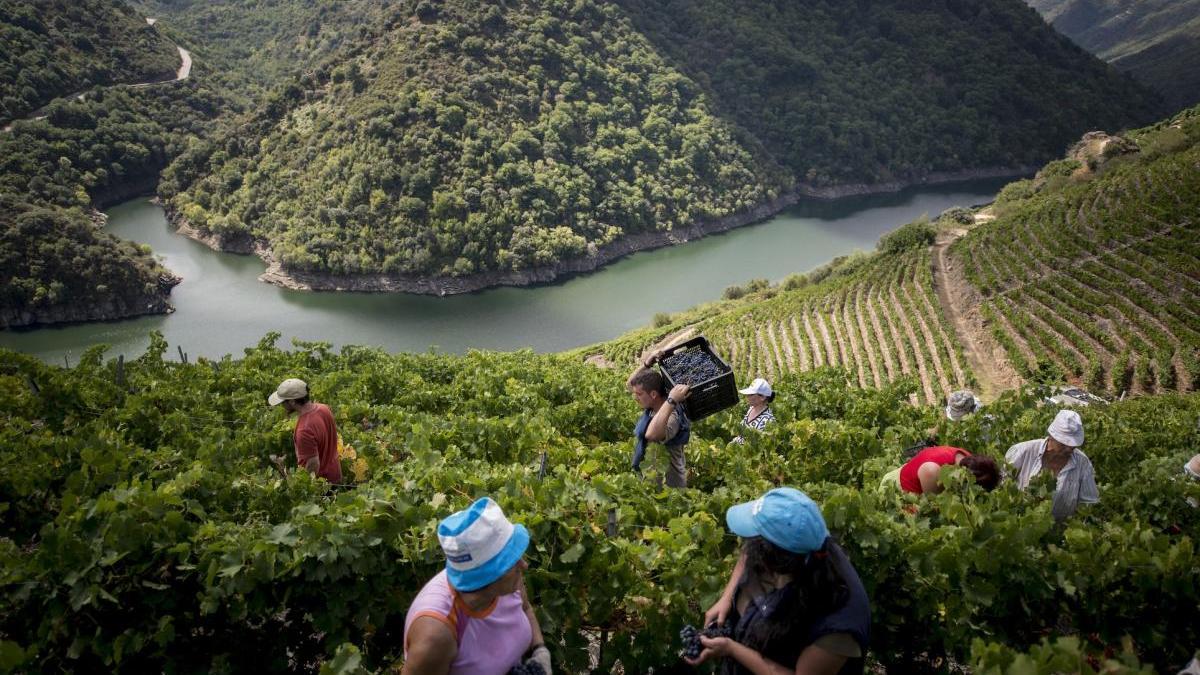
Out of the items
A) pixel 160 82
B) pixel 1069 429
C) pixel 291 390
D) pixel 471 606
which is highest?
pixel 1069 429

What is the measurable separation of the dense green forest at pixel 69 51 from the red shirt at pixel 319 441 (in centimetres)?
7782

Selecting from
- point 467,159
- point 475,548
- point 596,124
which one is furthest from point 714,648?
point 596,124

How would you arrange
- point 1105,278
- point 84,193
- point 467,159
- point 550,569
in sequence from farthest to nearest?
point 84,193, point 467,159, point 1105,278, point 550,569

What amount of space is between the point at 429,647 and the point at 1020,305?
32.7m

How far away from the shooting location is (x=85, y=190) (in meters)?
60.6

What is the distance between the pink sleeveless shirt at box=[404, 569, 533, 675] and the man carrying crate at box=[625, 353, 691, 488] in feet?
7.21

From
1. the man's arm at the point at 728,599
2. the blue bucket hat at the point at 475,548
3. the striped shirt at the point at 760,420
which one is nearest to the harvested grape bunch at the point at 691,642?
the man's arm at the point at 728,599

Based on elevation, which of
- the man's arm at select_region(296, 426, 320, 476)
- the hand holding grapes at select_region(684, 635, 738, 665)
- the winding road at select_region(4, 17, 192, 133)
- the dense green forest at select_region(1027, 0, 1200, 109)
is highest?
the dense green forest at select_region(1027, 0, 1200, 109)

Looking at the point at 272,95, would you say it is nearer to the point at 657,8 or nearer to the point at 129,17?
the point at 129,17

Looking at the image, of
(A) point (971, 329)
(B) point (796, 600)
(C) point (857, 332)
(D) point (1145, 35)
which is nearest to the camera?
(B) point (796, 600)

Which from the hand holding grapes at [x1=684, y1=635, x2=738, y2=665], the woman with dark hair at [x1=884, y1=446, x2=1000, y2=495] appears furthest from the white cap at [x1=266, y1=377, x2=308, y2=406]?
the woman with dark hair at [x1=884, y1=446, x2=1000, y2=495]

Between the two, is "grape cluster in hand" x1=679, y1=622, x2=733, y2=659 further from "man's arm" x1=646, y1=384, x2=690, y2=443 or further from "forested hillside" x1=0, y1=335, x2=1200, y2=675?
"man's arm" x1=646, y1=384, x2=690, y2=443

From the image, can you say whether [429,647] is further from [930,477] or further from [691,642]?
[930,477]

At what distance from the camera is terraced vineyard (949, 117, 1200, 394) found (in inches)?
921
